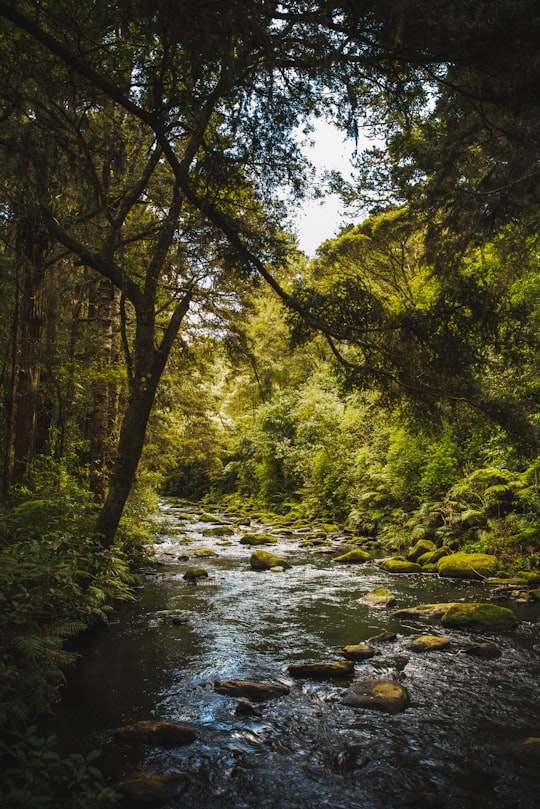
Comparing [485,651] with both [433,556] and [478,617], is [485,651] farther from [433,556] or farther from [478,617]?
[433,556]

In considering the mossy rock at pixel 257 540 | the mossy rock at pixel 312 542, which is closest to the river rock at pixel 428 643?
the mossy rock at pixel 312 542

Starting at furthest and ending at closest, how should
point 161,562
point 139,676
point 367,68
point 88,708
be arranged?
point 161,562
point 139,676
point 88,708
point 367,68

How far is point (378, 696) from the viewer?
17.2ft

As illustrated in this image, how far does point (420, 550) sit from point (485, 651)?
6.66 meters

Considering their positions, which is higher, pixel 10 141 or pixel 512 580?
pixel 10 141

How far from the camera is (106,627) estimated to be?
7.56 meters

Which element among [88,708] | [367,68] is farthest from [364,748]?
[367,68]

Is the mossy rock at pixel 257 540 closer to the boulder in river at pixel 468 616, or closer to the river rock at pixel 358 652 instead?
the boulder in river at pixel 468 616

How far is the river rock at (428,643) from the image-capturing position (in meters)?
6.75

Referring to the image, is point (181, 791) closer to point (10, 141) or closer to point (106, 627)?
point (106, 627)

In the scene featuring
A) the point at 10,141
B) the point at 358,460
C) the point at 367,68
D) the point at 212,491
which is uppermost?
the point at 367,68

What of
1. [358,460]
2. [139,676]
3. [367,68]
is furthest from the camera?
[358,460]

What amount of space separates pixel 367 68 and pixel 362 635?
733 centimetres

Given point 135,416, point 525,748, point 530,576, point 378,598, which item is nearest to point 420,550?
point 530,576
